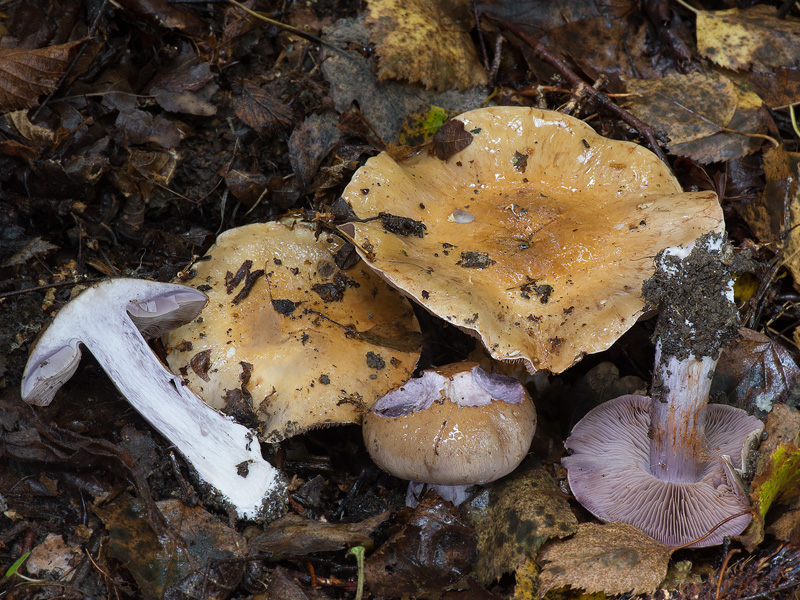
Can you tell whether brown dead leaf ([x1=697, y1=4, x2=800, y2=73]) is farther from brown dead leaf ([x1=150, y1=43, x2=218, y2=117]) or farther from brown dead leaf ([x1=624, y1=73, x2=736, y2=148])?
brown dead leaf ([x1=150, y1=43, x2=218, y2=117])

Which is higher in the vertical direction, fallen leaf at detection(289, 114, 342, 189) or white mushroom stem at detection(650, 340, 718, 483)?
fallen leaf at detection(289, 114, 342, 189)

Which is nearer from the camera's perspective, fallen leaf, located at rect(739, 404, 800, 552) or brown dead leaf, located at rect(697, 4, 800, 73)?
fallen leaf, located at rect(739, 404, 800, 552)

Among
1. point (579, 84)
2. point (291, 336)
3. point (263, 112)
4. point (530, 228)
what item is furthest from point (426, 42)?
point (291, 336)

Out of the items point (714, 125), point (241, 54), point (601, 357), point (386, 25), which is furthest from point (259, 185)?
point (714, 125)

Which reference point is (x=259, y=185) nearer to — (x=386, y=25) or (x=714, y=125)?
(x=386, y=25)

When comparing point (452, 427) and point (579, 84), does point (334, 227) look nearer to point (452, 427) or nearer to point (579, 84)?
point (452, 427)

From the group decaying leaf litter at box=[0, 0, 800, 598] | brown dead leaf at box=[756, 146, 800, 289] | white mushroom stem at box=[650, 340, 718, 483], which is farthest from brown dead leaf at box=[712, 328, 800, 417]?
white mushroom stem at box=[650, 340, 718, 483]

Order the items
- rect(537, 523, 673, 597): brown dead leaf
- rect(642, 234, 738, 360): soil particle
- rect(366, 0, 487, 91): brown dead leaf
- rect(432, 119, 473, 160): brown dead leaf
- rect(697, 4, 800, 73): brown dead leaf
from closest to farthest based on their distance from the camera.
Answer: rect(537, 523, 673, 597): brown dead leaf → rect(642, 234, 738, 360): soil particle → rect(432, 119, 473, 160): brown dead leaf → rect(366, 0, 487, 91): brown dead leaf → rect(697, 4, 800, 73): brown dead leaf
